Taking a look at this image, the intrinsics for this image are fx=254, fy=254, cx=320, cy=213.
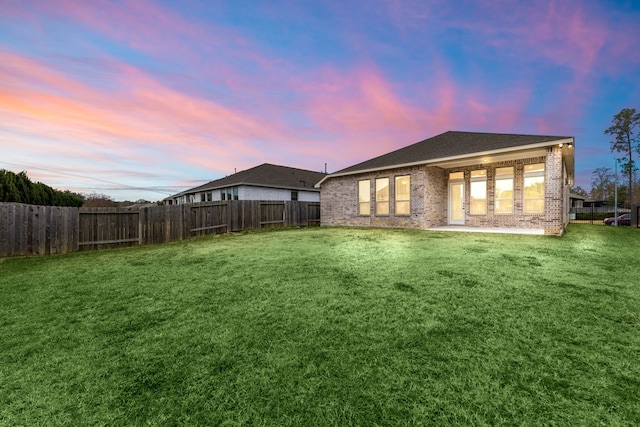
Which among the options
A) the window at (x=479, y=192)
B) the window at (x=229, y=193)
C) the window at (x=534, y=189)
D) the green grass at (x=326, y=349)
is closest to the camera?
the green grass at (x=326, y=349)

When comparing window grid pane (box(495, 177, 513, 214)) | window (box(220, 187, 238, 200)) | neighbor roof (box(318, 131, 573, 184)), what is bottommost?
window grid pane (box(495, 177, 513, 214))

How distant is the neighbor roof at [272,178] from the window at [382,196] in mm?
10081

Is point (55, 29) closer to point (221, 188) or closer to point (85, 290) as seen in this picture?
point (85, 290)

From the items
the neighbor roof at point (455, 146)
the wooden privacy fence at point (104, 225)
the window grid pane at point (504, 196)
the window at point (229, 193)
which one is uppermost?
the neighbor roof at point (455, 146)

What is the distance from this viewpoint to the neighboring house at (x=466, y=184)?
966 centimetres

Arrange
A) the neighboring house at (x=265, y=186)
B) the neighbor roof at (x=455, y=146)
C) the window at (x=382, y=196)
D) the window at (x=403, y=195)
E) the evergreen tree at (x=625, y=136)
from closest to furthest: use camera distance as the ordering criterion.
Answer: the neighbor roof at (x=455, y=146)
the window at (x=403, y=195)
the window at (x=382, y=196)
the neighboring house at (x=265, y=186)
the evergreen tree at (x=625, y=136)

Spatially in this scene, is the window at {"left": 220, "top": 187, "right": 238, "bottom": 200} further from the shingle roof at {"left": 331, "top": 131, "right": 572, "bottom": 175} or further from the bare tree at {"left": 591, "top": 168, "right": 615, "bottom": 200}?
the bare tree at {"left": 591, "top": 168, "right": 615, "bottom": 200}

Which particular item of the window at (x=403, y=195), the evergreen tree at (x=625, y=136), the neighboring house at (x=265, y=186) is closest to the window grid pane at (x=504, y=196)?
the window at (x=403, y=195)

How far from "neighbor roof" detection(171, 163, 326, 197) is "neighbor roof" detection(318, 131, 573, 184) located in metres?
7.81

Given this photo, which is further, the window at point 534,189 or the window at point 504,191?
the window at point 504,191

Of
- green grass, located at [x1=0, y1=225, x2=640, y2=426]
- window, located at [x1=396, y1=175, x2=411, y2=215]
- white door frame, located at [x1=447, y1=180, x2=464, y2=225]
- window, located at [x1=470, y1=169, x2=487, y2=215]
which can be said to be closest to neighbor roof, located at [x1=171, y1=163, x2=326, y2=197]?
window, located at [x1=396, y1=175, x2=411, y2=215]

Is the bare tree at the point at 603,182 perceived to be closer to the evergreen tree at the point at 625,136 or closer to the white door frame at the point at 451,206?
the evergreen tree at the point at 625,136

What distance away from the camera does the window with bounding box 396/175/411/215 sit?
42.7ft

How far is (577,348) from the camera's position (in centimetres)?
219
